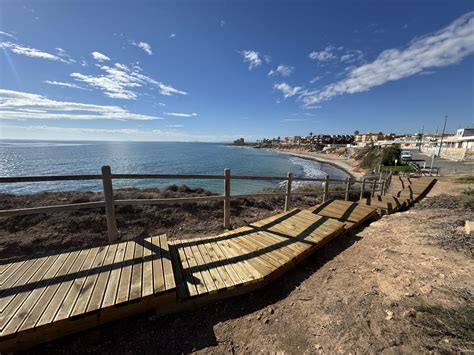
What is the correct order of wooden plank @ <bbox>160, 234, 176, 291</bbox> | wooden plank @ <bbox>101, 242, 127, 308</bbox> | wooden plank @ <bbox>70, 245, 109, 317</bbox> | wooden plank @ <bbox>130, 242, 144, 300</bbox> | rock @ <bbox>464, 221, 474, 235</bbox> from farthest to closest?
rock @ <bbox>464, 221, 474, 235</bbox> < wooden plank @ <bbox>160, 234, 176, 291</bbox> < wooden plank @ <bbox>130, 242, 144, 300</bbox> < wooden plank @ <bbox>101, 242, 127, 308</bbox> < wooden plank @ <bbox>70, 245, 109, 317</bbox>

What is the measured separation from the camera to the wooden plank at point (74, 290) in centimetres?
195

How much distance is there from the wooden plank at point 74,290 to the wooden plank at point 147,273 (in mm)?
666

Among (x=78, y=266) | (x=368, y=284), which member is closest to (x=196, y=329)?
(x=78, y=266)

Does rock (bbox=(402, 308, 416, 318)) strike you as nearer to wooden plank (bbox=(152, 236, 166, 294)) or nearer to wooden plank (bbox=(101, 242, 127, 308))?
wooden plank (bbox=(152, 236, 166, 294))

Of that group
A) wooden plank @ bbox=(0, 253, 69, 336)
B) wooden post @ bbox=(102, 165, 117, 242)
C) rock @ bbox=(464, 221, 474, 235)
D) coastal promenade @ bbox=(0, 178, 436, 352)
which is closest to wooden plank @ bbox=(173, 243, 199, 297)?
coastal promenade @ bbox=(0, 178, 436, 352)

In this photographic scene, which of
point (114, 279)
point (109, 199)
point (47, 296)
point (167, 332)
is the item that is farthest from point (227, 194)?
point (47, 296)

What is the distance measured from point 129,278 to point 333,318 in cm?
252

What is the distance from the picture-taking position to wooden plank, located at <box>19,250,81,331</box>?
1.84m

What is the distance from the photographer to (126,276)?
2514 mm

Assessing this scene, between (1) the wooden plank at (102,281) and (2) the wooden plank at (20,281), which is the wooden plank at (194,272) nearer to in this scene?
(1) the wooden plank at (102,281)

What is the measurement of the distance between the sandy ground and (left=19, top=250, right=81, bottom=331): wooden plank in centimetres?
40

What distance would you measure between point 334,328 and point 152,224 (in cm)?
545

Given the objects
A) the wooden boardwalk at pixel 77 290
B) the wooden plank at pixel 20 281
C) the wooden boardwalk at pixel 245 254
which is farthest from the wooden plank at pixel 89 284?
the wooden boardwalk at pixel 245 254

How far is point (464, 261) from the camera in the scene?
322 centimetres
